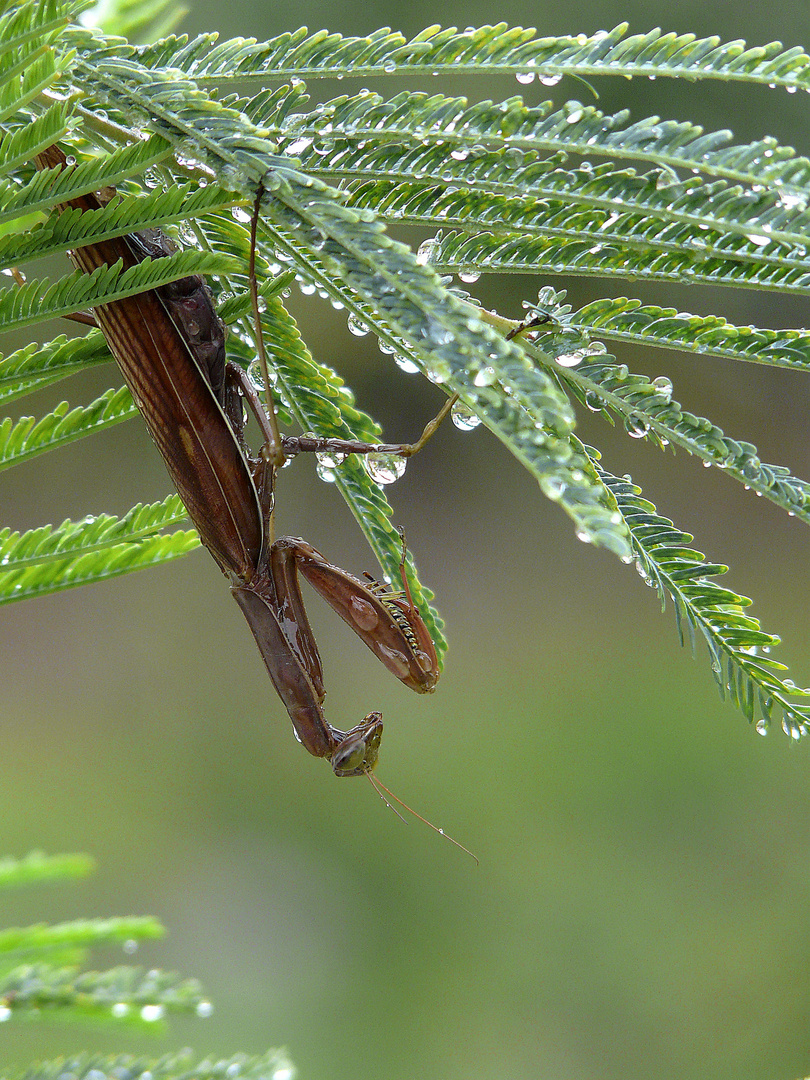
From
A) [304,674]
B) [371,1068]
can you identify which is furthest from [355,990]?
[304,674]

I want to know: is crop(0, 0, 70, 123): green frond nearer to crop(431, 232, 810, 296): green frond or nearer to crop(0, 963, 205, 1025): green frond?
crop(431, 232, 810, 296): green frond

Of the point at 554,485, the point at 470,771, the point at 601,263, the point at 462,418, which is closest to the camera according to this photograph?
the point at 554,485

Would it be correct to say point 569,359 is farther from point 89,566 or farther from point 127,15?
point 127,15

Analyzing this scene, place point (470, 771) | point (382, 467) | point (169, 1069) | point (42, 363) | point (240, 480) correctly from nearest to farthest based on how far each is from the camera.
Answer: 1. point (169, 1069)
2. point (42, 363)
3. point (382, 467)
4. point (240, 480)
5. point (470, 771)

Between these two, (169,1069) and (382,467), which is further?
(382,467)

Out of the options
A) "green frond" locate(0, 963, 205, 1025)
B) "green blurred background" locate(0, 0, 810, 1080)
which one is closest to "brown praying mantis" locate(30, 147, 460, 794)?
"green frond" locate(0, 963, 205, 1025)

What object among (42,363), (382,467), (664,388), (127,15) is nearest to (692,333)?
(664,388)

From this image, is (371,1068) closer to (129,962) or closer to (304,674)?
(129,962)

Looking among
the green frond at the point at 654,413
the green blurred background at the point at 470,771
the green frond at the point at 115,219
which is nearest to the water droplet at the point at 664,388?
the green frond at the point at 654,413

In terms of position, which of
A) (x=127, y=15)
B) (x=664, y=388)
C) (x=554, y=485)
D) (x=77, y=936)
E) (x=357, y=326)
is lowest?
(x=77, y=936)
